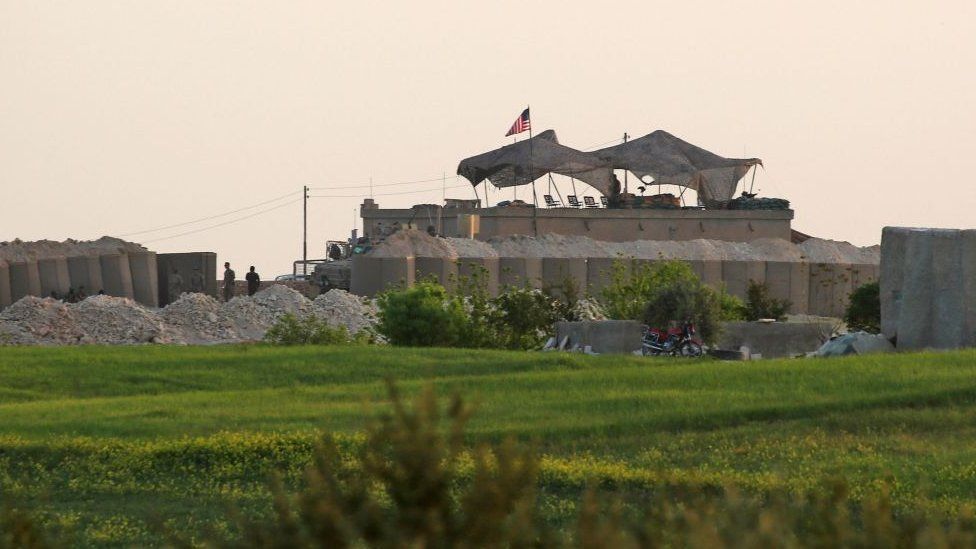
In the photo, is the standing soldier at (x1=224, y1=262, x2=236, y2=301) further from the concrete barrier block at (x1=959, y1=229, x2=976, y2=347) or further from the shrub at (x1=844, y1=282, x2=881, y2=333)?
the concrete barrier block at (x1=959, y1=229, x2=976, y2=347)

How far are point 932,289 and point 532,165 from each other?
142 ft

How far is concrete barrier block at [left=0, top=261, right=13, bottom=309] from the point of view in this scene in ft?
116

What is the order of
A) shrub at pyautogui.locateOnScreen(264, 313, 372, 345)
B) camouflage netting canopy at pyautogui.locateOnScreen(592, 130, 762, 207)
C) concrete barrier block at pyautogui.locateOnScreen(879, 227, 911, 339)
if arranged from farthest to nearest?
1. camouflage netting canopy at pyautogui.locateOnScreen(592, 130, 762, 207)
2. shrub at pyautogui.locateOnScreen(264, 313, 372, 345)
3. concrete barrier block at pyautogui.locateOnScreen(879, 227, 911, 339)

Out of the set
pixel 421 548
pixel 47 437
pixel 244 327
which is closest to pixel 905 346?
pixel 47 437

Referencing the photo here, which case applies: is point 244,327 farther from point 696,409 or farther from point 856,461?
point 856,461

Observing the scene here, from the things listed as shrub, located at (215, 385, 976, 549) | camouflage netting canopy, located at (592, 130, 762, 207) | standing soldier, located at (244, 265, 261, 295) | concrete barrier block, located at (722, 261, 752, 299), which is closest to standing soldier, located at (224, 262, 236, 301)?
standing soldier, located at (244, 265, 261, 295)

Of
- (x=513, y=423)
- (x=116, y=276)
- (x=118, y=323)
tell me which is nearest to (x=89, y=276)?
(x=116, y=276)

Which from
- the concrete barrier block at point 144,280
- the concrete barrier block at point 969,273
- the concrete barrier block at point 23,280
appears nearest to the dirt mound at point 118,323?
the concrete barrier block at point 23,280

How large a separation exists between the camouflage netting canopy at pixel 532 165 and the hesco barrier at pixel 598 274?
16.4 m

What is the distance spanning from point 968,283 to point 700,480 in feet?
33.8

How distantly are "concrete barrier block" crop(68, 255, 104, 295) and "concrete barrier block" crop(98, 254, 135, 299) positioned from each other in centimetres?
14

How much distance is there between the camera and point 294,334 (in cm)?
2623

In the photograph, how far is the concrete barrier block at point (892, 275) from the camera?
21734mm

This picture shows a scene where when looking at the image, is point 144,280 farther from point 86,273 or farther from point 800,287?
point 800,287
